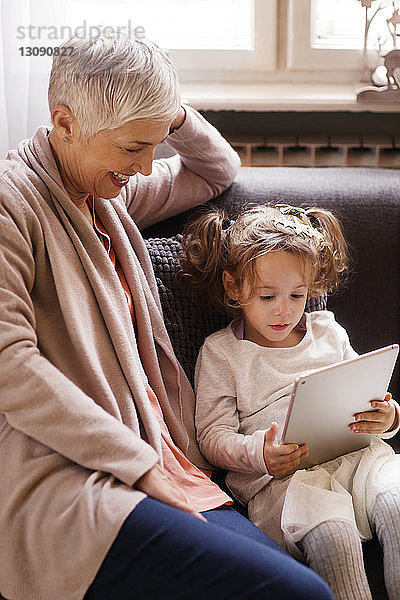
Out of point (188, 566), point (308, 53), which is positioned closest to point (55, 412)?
point (188, 566)

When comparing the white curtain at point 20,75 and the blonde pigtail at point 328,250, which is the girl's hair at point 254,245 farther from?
the white curtain at point 20,75

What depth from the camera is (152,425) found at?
141cm

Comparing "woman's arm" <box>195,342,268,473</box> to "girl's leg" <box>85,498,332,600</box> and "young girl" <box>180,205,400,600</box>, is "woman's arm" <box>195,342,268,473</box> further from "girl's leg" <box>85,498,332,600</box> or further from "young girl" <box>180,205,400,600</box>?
"girl's leg" <box>85,498,332,600</box>

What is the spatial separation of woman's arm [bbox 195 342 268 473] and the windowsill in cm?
95

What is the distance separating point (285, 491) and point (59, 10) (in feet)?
4.12

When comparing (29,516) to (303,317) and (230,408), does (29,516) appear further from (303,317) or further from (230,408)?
(303,317)

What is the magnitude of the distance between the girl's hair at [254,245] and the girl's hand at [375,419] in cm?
29

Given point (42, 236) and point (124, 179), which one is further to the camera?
point (124, 179)

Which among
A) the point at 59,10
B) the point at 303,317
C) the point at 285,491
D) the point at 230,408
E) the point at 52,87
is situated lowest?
the point at 285,491

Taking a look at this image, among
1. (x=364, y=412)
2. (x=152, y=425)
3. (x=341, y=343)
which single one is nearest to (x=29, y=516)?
(x=152, y=425)

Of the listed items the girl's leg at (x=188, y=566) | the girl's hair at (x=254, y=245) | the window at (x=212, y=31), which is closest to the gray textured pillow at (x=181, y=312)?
the girl's hair at (x=254, y=245)

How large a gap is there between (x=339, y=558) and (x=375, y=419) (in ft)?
0.95

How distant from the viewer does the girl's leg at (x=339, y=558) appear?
1.31 meters

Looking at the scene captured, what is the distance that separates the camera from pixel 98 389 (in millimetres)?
1312
